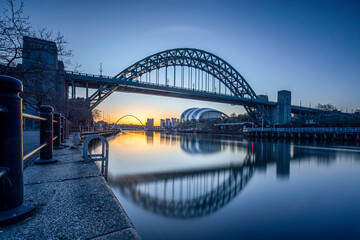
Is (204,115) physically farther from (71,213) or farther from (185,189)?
(71,213)

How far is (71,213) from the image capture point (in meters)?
1.50

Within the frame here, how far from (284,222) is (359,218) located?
1485mm

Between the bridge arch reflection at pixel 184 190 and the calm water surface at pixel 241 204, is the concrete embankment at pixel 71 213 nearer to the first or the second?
the calm water surface at pixel 241 204

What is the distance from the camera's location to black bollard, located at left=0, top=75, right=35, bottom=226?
1168mm

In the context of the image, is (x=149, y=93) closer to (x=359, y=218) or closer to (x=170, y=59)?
(x=170, y=59)

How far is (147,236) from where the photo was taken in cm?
301

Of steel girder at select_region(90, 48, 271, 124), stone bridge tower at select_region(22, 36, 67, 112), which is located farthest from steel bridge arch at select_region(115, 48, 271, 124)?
stone bridge tower at select_region(22, 36, 67, 112)

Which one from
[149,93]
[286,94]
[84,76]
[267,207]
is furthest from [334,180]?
[286,94]

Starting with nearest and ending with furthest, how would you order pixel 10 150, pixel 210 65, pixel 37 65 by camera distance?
pixel 10 150 → pixel 37 65 → pixel 210 65

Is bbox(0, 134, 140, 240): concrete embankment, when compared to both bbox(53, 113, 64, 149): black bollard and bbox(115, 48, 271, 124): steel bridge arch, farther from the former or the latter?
bbox(115, 48, 271, 124): steel bridge arch

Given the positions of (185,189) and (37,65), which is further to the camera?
(37,65)

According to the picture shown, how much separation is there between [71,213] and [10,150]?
66 cm

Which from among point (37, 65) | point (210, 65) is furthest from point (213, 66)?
point (37, 65)

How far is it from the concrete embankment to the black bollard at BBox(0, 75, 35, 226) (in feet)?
0.40
